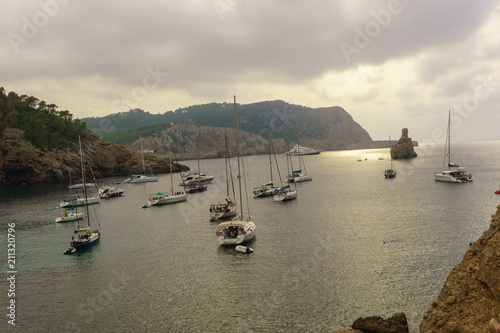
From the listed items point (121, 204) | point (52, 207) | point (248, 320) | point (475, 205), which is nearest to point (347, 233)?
point (248, 320)

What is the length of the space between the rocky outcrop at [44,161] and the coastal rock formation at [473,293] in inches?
5670

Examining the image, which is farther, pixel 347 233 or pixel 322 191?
pixel 322 191

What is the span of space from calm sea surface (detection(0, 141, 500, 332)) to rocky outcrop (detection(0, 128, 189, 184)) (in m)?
79.0

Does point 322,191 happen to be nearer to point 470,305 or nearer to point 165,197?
point 165,197

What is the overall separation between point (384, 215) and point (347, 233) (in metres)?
14.6

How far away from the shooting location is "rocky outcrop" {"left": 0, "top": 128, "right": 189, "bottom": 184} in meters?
132

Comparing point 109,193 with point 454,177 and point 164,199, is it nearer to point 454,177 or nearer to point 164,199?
point 164,199

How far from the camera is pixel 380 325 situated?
72.5ft

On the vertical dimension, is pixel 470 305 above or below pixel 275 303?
above

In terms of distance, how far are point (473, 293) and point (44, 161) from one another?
163 metres

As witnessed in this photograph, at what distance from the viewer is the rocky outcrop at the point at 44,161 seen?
434 feet

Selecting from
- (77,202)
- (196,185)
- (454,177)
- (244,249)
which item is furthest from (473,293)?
(196,185)

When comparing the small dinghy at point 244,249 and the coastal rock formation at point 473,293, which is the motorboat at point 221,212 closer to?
the small dinghy at point 244,249

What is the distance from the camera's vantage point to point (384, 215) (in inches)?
2319
